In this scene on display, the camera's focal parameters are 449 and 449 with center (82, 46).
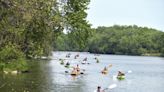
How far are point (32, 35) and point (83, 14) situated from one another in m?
5.28

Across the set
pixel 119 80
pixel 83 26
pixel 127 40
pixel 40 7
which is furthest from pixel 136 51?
pixel 40 7

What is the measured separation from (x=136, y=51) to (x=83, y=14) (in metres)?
148

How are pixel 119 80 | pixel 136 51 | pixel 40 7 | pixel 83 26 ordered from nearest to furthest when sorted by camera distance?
pixel 40 7, pixel 83 26, pixel 119 80, pixel 136 51

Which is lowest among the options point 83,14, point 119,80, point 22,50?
point 119,80

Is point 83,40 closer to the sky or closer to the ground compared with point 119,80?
closer to the sky

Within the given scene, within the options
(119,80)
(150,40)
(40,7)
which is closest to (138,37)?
(150,40)

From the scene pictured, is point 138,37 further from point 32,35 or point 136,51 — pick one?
point 32,35

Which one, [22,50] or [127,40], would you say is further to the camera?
[127,40]

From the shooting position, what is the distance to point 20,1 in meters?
19.0

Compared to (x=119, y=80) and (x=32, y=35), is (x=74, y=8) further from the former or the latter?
(x=119, y=80)

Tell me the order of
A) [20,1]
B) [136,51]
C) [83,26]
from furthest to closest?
[136,51] → [83,26] → [20,1]

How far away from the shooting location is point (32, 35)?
42.0 m

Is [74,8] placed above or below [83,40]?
above

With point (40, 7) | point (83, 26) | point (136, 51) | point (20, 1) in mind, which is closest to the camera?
point (20, 1)
